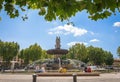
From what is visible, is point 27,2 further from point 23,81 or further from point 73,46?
point 73,46

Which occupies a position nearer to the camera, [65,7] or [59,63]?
[65,7]

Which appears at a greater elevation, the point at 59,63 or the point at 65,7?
the point at 59,63

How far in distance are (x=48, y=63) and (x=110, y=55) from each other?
79130 mm

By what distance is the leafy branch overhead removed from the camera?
5.87 meters

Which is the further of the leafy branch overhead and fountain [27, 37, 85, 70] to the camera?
→ fountain [27, 37, 85, 70]

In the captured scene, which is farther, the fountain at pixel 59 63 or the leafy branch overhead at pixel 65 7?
the fountain at pixel 59 63

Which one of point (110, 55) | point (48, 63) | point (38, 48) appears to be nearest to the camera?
point (48, 63)

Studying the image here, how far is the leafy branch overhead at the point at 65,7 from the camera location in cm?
587

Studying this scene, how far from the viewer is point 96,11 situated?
20.2ft

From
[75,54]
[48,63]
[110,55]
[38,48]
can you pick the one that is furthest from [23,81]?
[110,55]

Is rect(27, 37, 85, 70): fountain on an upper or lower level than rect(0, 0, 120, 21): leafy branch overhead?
upper

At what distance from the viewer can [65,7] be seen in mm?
5863

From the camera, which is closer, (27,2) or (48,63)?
(27,2)

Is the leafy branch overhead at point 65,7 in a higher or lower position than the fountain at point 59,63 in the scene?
lower
